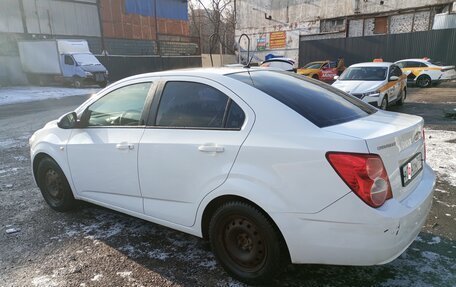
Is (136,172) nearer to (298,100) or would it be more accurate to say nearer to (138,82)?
(138,82)

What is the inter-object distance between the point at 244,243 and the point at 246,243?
0.06 feet

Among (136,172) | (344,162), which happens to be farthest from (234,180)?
(136,172)

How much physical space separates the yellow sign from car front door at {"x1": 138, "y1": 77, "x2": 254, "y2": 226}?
106 feet

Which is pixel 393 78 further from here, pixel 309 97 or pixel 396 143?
pixel 396 143

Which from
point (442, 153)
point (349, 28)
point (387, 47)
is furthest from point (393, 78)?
point (349, 28)

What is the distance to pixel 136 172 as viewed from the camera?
3232mm

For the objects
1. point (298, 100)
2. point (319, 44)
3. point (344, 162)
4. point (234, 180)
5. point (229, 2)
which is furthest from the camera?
point (229, 2)

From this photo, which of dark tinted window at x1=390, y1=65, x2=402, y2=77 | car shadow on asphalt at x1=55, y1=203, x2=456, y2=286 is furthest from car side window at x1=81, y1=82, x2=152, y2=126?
dark tinted window at x1=390, y1=65, x2=402, y2=77

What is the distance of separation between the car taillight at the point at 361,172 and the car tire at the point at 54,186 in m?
3.16

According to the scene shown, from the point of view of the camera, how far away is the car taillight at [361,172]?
87.3 inches

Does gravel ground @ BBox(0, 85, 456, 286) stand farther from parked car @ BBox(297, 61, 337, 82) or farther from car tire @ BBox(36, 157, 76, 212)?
parked car @ BBox(297, 61, 337, 82)

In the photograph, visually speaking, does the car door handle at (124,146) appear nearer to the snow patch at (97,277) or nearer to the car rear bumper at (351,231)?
the snow patch at (97,277)

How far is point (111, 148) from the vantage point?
11.1 ft

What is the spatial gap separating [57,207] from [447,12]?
2888 cm
